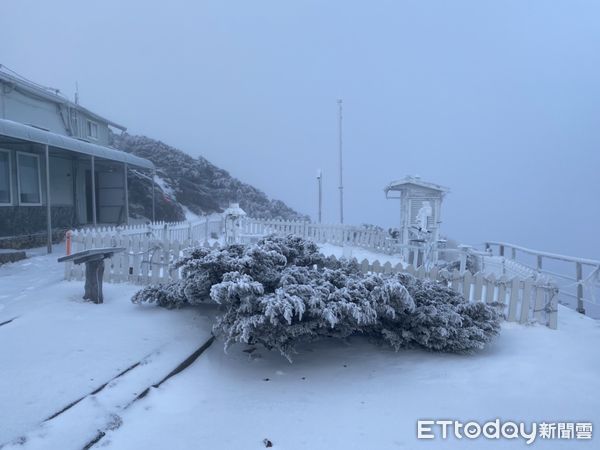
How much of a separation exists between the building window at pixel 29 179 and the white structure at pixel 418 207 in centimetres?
1202

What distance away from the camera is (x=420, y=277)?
6.21 metres

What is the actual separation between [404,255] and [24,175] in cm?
1319

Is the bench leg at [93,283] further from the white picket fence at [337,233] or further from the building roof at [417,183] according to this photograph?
the building roof at [417,183]

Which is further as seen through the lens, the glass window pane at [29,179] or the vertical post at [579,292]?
the glass window pane at [29,179]

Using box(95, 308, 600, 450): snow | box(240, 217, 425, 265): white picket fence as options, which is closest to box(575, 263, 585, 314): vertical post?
box(95, 308, 600, 450): snow

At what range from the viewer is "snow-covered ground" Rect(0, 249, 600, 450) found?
290 cm

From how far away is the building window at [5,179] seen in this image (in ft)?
38.5

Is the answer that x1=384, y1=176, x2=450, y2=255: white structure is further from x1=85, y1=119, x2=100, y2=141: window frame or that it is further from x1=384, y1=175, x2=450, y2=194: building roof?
x1=85, y1=119, x2=100, y2=141: window frame

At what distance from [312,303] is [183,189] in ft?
79.7

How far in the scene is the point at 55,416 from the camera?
3.00m

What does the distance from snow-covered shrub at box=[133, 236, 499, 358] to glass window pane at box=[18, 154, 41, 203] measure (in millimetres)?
9842

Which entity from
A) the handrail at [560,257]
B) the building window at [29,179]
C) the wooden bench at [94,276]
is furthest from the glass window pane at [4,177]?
the handrail at [560,257]

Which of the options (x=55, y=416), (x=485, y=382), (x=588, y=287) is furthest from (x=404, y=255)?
(x=55, y=416)

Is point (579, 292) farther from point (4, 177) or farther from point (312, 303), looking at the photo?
point (4, 177)
